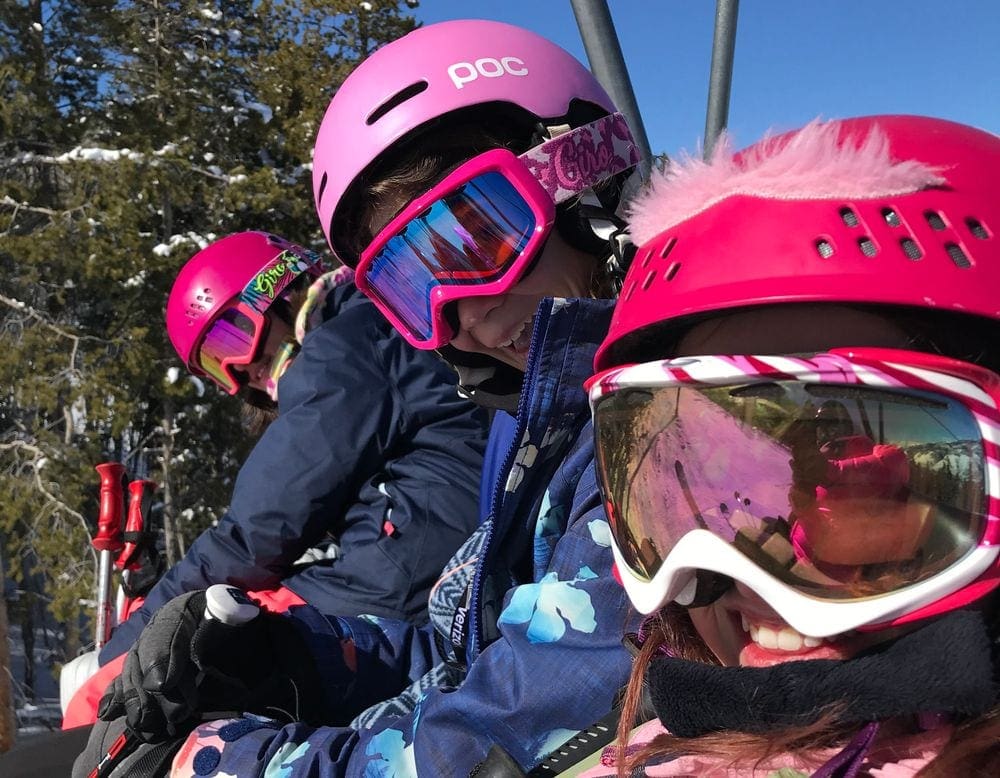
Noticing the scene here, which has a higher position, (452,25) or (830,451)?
(452,25)

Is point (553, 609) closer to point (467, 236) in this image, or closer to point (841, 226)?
point (841, 226)

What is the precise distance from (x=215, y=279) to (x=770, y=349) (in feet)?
12.3

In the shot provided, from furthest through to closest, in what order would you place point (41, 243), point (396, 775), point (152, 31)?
point (152, 31), point (41, 243), point (396, 775)

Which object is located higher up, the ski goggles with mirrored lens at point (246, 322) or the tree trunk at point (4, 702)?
the ski goggles with mirrored lens at point (246, 322)

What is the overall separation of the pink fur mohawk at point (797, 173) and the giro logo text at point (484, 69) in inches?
44.9

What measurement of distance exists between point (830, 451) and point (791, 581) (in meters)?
0.17

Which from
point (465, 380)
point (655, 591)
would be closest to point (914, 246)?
point (655, 591)

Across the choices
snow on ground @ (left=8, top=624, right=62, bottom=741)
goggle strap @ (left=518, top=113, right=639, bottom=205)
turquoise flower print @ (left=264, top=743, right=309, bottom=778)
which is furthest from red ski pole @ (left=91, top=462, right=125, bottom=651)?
snow on ground @ (left=8, top=624, right=62, bottom=741)

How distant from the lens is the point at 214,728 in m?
1.73

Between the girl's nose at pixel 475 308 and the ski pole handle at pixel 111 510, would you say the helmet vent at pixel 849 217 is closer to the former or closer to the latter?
the girl's nose at pixel 475 308

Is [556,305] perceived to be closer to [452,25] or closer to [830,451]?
[830,451]

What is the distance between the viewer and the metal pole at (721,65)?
2.91 m

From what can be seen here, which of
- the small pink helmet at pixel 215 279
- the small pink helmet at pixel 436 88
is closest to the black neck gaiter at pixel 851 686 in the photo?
the small pink helmet at pixel 436 88

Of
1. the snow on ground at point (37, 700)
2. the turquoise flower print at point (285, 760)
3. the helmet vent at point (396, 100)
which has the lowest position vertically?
the snow on ground at point (37, 700)
